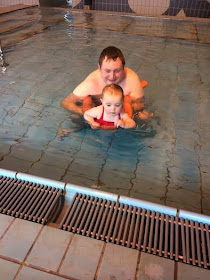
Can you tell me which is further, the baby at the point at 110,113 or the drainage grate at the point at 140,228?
the baby at the point at 110,113

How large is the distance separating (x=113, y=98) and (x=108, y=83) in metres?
0.52

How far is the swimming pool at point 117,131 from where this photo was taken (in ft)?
8.38

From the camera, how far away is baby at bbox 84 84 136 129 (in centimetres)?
257

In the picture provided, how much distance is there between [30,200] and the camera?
1.88 metres

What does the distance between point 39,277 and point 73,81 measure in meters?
3.56

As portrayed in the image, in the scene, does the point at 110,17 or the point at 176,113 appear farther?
the point at 110,17

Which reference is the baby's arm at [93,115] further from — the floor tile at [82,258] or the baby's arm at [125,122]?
the floor tile at [82,258]

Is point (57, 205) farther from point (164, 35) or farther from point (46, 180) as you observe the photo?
Result: point (164, 35)

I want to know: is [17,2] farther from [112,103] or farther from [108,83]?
[112,103]

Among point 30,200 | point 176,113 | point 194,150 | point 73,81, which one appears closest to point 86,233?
point 30,200

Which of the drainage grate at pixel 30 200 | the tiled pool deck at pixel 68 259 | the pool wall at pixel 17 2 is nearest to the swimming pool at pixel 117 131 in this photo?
the drainage grate at pixel 30 200

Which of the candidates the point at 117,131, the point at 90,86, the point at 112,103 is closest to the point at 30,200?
the point at 112,103

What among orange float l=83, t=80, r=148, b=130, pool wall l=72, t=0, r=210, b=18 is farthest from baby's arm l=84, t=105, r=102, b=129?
pool wall l=72, t=0, r=210, b=18

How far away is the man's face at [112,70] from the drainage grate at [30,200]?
1.45 m
